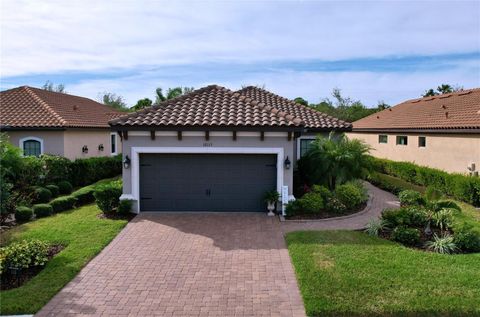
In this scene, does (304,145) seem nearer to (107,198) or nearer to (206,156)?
(206,156)

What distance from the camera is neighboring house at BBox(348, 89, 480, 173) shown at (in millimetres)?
17391

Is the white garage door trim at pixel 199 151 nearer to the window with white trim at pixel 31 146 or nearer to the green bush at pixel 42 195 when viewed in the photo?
the green bush at pixel 42 195

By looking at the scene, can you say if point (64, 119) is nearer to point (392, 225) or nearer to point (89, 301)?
point (89, 301)

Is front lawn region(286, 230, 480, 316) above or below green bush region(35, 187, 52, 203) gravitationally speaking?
below

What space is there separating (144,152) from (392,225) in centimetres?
843

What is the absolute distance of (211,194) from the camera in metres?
13.7

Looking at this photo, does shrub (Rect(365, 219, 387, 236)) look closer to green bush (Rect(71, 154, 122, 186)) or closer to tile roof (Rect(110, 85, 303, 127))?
tile roof (Rect(110, 85, 303, 127))

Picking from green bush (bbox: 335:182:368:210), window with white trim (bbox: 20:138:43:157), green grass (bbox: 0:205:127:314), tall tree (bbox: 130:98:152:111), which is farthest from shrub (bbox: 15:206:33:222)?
tall tree (bbox: 130:98:152:111)

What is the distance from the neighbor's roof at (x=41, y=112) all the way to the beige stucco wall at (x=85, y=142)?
1.76ft

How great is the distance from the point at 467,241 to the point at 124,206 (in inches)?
406

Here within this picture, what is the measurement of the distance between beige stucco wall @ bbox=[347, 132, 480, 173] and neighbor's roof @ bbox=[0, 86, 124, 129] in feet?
53.6

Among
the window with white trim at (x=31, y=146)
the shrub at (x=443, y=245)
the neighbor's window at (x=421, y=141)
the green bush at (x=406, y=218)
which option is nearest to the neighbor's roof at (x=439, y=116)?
the neighbor's window at (x=421, y=141)

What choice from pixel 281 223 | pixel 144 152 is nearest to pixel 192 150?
pixel 144 152

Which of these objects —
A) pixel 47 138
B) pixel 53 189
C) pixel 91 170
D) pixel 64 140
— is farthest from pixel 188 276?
pixel 47 138
